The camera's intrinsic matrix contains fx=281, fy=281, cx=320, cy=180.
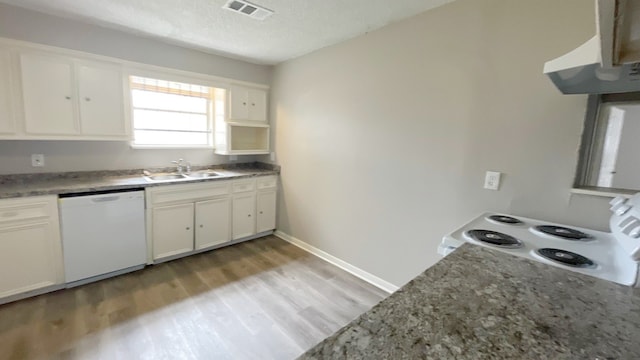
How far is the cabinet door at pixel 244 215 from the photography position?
3.56 metres

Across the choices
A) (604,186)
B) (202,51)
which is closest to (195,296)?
(202,51)

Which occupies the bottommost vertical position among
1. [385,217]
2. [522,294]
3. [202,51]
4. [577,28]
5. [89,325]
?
[89,325]

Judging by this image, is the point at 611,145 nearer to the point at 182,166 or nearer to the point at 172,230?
the point at 172,230

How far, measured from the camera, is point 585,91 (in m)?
1.50

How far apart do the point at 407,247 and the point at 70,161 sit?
3368 millimetres

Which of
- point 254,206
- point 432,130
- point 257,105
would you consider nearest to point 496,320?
point 432,130

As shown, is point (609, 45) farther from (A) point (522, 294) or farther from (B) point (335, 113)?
(B) point (335, 113)

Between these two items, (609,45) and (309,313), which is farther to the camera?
(309,313)

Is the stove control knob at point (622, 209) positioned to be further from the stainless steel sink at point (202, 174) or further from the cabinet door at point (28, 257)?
the cabinet door at point (28, 257)

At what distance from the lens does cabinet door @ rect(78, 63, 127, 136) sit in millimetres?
2582

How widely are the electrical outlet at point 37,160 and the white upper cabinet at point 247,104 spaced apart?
72.9 inches

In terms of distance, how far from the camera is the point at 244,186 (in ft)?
11.8

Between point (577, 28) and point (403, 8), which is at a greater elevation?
point (403, 8)

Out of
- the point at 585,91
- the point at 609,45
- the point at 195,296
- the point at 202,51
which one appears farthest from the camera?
the point at 202,51
